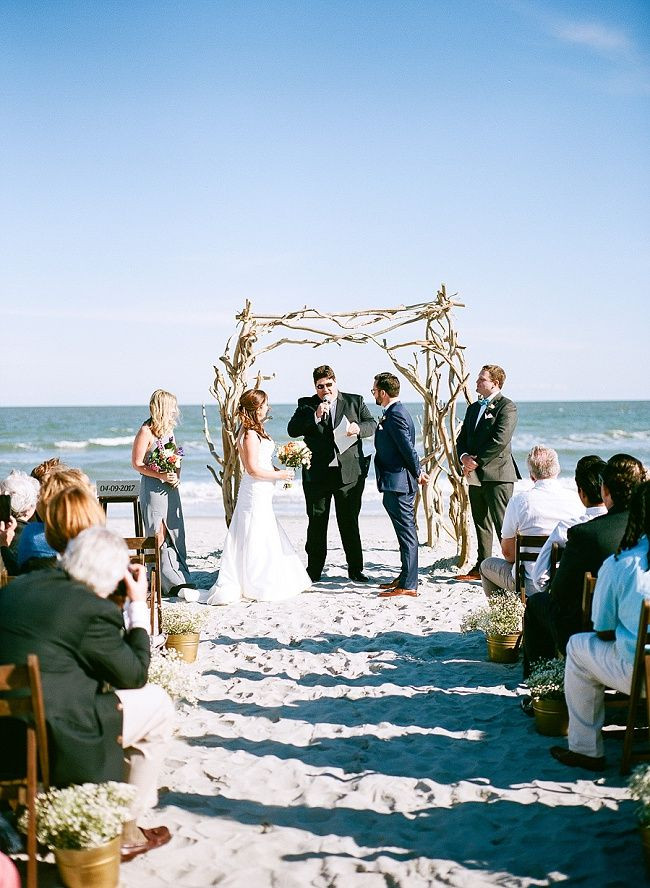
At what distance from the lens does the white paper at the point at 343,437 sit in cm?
889

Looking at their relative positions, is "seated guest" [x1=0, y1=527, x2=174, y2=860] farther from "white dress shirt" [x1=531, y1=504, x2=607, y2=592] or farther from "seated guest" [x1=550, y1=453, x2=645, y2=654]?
"white dress shirt" [x1=531, y1=504, x2=607, y2=592]

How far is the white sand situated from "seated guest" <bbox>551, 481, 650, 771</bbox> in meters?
0.18

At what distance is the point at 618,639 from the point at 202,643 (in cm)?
380

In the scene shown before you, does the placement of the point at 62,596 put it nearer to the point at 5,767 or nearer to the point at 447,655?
the point at 5,767

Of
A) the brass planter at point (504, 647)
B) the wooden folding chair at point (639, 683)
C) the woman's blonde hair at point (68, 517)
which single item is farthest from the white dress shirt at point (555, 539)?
the woman's blonde hair at point (68, 517)

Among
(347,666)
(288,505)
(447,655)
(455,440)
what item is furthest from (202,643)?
(288,505)

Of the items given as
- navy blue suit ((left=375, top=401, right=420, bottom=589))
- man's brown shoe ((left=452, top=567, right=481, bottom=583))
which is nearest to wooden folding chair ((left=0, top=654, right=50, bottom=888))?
navy blue suit ((left=375, top=401, right=420, bottom=589))

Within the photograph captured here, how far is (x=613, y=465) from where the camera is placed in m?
4.31

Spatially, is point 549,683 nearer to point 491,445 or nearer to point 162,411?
point 491,445

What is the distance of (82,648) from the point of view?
310cm

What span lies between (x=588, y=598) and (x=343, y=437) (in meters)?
4.85

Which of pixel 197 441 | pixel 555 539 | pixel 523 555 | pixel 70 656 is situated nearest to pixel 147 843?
pixel 70 656

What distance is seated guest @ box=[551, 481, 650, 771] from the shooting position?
3773 mm

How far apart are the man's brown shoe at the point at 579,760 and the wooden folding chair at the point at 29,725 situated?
257 cm
